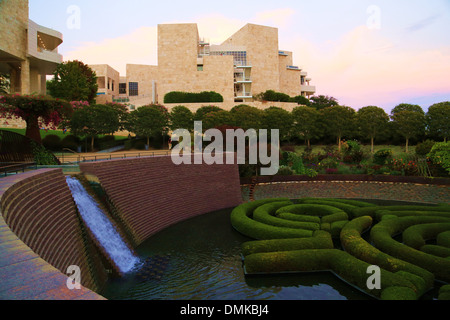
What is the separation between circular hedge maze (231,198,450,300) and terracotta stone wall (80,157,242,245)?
13.9 ft

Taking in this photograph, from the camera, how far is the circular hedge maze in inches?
458

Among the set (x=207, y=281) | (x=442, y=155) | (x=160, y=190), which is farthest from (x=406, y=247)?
(x=442, y=155)

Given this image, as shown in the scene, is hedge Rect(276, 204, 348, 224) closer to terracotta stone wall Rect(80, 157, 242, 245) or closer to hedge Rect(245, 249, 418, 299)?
terracotta stone wall Rect(80, 157, 242, 245)

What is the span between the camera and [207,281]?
12.9 meters

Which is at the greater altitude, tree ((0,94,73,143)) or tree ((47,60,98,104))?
tree ((47,60,98,104))

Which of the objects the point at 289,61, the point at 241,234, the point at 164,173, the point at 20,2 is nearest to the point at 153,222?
the point at 164,173

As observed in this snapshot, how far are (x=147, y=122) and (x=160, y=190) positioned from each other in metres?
29.1

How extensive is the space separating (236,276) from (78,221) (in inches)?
293

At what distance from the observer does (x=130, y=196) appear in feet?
61.9

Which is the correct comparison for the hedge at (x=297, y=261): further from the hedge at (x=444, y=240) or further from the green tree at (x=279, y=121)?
the green tree at (x=279, y=121)

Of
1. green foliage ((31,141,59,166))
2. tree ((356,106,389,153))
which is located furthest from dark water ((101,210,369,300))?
tree ((356,106,389,153))

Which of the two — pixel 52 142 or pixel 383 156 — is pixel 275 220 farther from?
pixel 52 142

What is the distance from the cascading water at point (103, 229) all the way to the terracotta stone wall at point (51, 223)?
0.61 meters

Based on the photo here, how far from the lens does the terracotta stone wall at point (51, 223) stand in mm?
9570
